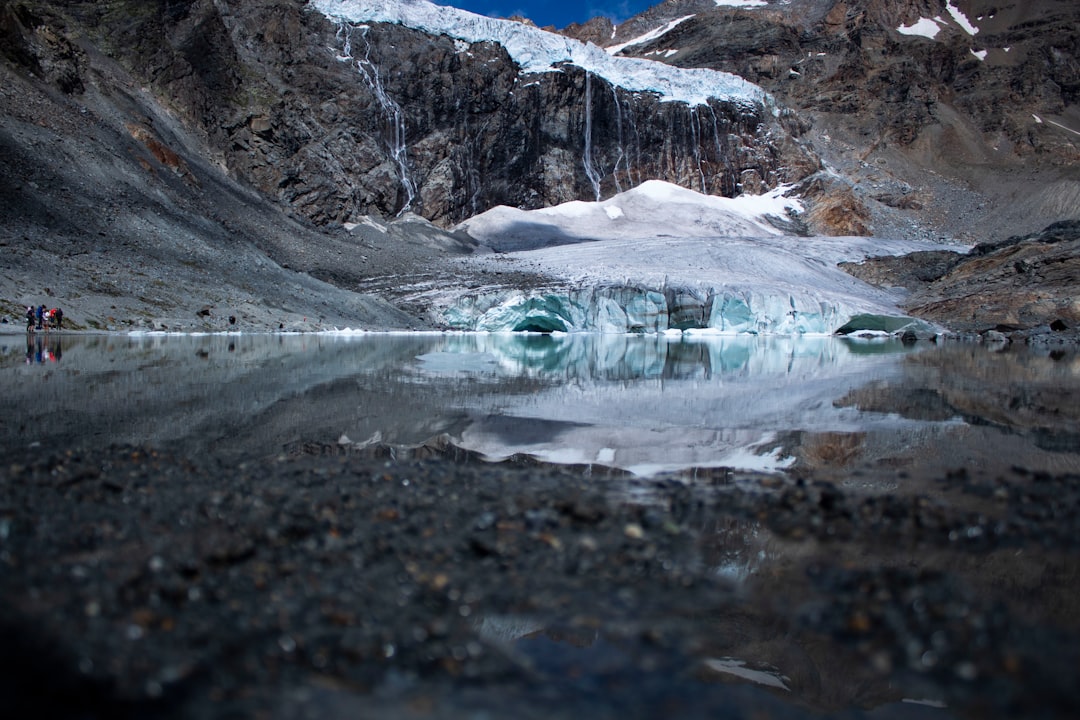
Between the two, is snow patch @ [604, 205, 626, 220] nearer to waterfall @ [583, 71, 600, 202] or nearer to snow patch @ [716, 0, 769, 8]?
waterfall @ [583, 71, 600, 202]

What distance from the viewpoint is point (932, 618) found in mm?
2408

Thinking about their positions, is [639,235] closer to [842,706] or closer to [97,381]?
[97,381]

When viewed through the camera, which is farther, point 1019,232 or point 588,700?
point 1019,232

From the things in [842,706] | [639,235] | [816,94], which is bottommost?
[842,706]

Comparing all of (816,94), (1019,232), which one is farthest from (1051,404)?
(816,94)

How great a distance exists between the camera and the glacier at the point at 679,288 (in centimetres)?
3212

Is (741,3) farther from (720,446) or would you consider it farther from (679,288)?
(720,446)

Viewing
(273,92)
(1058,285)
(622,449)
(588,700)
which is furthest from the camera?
(273,92)

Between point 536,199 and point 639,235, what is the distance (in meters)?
10.1

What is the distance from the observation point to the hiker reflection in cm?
1073

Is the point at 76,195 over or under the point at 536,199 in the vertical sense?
under

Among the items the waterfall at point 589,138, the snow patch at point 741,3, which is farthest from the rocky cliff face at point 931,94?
the waterfall at point 589,138

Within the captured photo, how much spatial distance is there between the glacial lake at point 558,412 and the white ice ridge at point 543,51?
47832 mm

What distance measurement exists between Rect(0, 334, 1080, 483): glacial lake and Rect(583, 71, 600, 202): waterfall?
46.7 m
